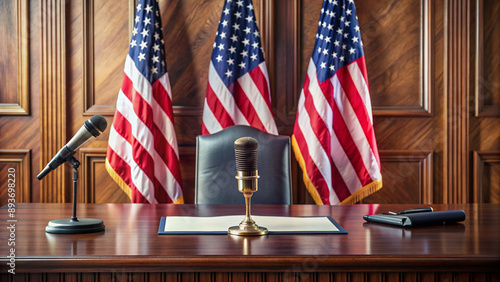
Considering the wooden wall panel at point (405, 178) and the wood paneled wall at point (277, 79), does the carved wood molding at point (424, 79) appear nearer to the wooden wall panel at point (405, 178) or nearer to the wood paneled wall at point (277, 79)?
the wood paneled wall at point (277, 79)

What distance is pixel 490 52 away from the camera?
3342 millimetres

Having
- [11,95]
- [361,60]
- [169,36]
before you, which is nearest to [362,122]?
[361,60]

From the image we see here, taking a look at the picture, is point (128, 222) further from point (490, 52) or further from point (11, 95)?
point (490, 52)

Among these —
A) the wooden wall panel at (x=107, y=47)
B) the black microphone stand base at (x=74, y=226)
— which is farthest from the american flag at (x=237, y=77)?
the black microphone stand base at (x=74, y=226)

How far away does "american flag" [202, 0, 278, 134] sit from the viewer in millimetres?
3084

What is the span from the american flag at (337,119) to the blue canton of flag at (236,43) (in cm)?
39

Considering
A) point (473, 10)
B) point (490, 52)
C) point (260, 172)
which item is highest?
point (473, 10)

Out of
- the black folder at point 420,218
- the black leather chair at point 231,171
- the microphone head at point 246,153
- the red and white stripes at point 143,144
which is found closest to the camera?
the microphone head at point 246,153

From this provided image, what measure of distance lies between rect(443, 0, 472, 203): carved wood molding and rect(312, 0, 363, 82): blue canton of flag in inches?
27.5

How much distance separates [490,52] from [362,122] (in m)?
1.09

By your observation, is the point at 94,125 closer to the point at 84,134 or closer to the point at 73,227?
the point at 84,134

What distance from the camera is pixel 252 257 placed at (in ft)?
3.81

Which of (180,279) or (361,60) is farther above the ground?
(361,60)

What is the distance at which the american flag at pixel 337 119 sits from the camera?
303 cm
